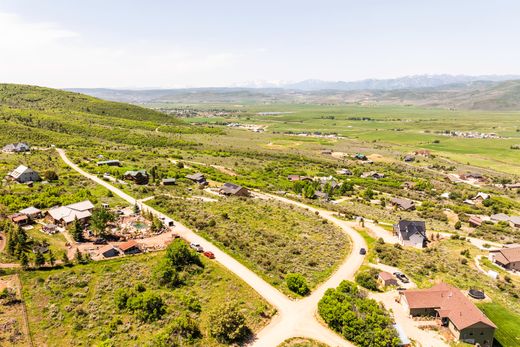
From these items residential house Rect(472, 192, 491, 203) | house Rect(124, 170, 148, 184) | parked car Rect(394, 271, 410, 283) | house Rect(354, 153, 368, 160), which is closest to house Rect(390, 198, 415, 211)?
residential house Rect(472, 192, 491, 203)

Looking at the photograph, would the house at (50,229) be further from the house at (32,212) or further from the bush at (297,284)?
the bush at (297,284)

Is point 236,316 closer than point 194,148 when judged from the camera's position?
Yes

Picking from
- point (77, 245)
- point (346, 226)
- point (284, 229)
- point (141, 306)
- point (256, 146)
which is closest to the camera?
point (141, 306)

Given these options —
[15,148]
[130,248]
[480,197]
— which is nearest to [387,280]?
[130,248]

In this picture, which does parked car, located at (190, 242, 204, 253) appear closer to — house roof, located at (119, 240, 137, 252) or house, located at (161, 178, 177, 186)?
house roof, located at (119, 240, 137, 252)

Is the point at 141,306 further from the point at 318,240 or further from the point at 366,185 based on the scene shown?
the point at 366,185

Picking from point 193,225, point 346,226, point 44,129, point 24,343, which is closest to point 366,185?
point 346,226

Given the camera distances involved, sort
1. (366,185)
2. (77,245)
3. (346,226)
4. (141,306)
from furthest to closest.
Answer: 1. (366,185)
2. (346,226)
3. (77,245)
4. (141,306)

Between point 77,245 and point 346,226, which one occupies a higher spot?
point 77,245
